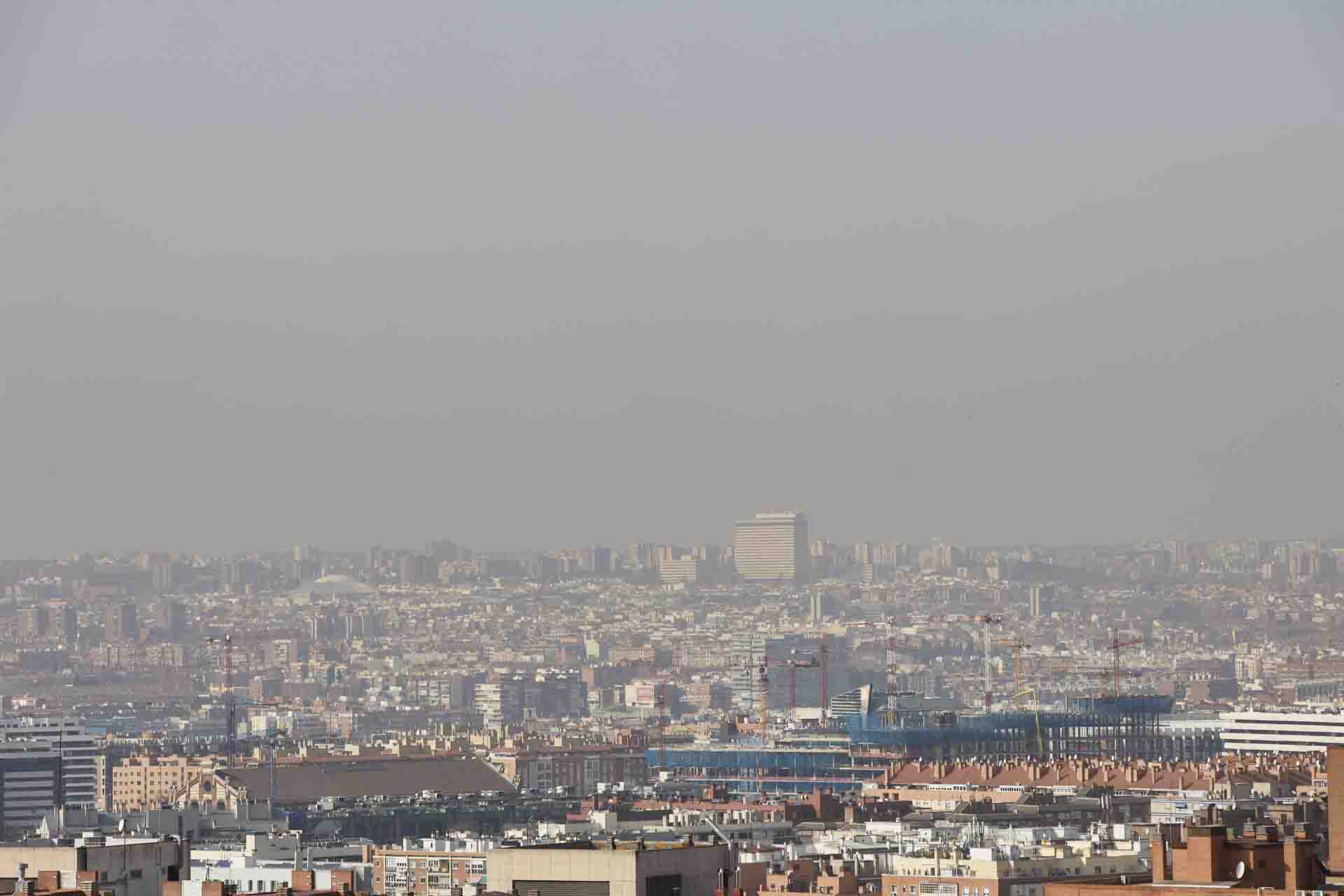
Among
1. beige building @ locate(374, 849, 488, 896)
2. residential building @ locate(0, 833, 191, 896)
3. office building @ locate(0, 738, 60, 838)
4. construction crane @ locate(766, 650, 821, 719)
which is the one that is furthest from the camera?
construction crane @ locate(766, 650, 821, 719)

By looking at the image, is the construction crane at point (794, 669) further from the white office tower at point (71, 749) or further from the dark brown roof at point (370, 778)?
the dark brown roof at point (370, 778)

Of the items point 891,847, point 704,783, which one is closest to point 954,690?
point 704,783

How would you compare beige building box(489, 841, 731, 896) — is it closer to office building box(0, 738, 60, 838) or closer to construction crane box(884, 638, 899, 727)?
office building box(0, 738, 60, 838)

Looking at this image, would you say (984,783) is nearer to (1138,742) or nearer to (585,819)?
(585,819)

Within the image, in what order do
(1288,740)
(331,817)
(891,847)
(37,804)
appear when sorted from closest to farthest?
(891,847) → (331,817) → (37,804) → (1288,740)

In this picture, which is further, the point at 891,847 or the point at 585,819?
the point at 585,819

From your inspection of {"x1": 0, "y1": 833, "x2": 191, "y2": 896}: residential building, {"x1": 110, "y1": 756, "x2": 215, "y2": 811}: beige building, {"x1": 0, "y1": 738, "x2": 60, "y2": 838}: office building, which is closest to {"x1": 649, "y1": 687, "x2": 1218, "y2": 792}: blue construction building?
{"x1": 110, "y1": 756, "x2": 215, "y2": 811}: beige building

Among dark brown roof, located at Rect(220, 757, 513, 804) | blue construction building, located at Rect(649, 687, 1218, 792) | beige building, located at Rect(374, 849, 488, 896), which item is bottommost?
beige building, located at Rect(374, 849, 488, 896)

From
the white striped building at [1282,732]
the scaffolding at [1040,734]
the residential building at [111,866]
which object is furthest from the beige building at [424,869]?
the white striped building at [1282,732]
